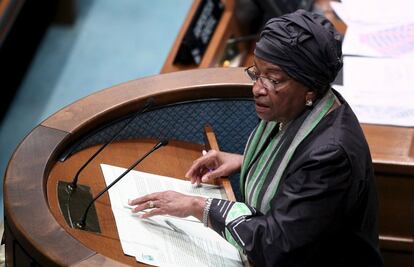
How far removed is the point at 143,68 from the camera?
11.8ft

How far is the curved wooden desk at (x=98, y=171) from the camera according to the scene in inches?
63.6

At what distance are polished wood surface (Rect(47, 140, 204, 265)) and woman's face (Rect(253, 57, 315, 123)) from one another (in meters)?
0.34

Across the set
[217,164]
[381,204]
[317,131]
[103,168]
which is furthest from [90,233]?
[381,204]

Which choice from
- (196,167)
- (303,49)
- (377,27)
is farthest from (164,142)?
(377,27)

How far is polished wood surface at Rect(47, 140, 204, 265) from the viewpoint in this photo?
1697 millimetres

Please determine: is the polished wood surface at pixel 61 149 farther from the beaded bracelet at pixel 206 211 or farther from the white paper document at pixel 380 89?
the white paper document at pixel 380 89

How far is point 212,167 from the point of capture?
76.1 inches

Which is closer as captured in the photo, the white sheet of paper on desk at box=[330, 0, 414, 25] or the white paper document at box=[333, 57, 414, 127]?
the white paper document at box=[333, 57, 414, 127]

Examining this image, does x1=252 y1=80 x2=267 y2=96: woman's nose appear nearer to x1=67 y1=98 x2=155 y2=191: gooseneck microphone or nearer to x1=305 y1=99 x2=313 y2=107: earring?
x1=305 y1=99 x2=313 y2=107: earring

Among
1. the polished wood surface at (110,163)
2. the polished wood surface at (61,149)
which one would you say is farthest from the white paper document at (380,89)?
the polished wood surface at (110,163)

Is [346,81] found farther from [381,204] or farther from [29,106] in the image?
[29,106]

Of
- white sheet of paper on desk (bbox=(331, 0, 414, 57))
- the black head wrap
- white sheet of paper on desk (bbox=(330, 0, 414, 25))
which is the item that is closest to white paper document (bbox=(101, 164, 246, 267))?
the black head wrap

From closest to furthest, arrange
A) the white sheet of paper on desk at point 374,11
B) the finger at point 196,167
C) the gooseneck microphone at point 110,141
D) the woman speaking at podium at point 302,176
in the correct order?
the woman speaking at podium at point 302,176 → the gooseneck microphone at point 110,141 → the finger at point 196,167 → the white sheet of paper on desk at point 374,11

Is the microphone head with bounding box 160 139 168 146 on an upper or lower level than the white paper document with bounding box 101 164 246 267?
upper
